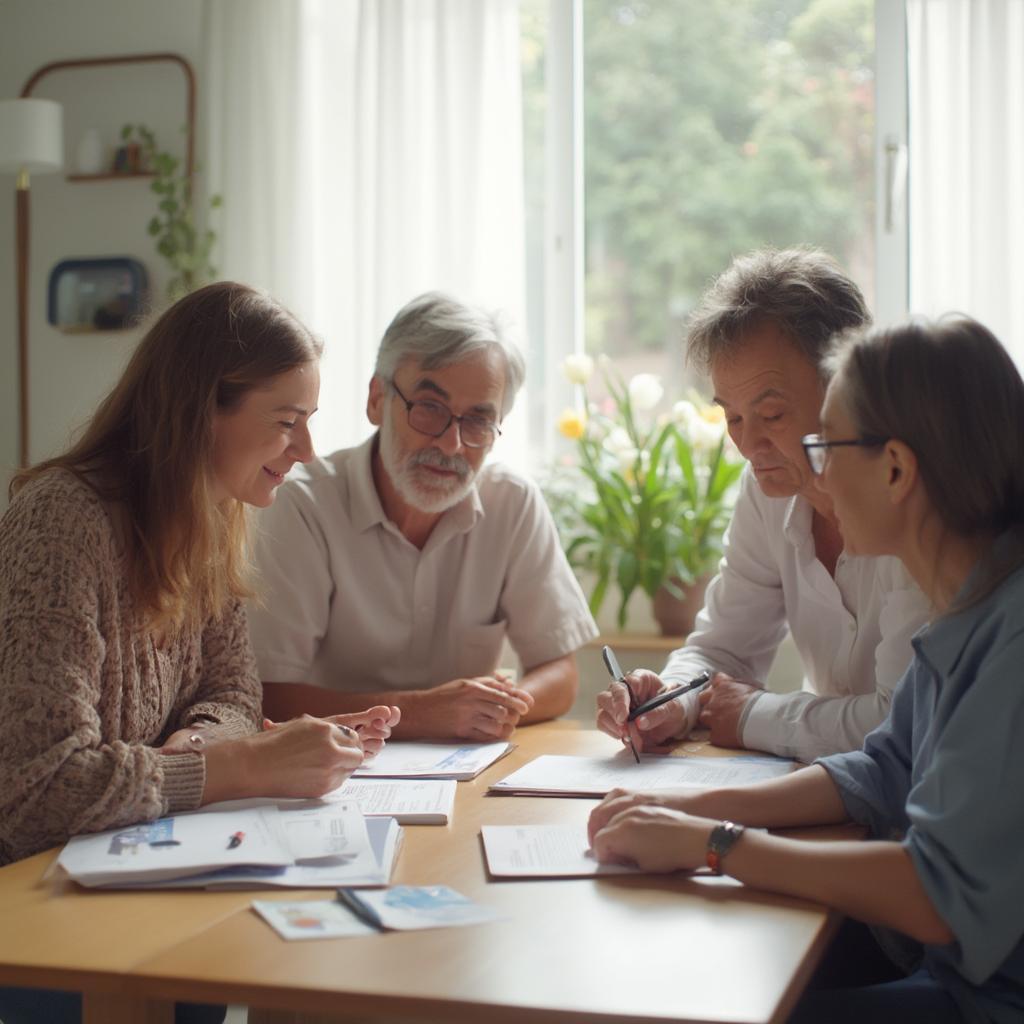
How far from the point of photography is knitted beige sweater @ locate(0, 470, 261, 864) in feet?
4.50

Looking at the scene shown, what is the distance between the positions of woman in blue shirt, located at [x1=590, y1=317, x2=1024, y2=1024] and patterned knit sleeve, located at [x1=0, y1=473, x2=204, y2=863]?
508 millimetres

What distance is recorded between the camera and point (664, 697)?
1850 millimetres

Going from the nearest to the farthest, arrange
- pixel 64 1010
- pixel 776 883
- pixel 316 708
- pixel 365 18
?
Answer: 1. pixel 776 883
2. pixel 64 1010
3. pixel 316 708
4. pixel 365 18

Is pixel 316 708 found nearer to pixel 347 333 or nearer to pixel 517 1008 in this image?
pixel 517 1008

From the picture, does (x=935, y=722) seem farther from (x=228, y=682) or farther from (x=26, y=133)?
(x=26, y=133)

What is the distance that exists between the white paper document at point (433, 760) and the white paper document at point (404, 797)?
0.02 meters

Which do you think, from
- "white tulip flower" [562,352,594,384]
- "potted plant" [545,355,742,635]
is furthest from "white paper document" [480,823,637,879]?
"white tulip flower" [562,352,594,384]

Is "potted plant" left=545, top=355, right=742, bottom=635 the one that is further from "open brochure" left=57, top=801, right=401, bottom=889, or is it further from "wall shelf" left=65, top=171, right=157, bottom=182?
"open brochure" left=57, top=801, right=401, bottom=889

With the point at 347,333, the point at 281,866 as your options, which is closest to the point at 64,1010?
the point at 281,866

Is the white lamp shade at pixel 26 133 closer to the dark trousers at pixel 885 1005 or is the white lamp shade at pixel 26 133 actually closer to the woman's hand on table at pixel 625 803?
the woman's hand on table at pixel 625 803

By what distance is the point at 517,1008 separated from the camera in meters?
0.96

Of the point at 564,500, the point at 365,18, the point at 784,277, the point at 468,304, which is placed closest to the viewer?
the point at 784,277

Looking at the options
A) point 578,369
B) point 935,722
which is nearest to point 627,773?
point 935,722

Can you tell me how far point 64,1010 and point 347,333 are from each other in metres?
2.46
